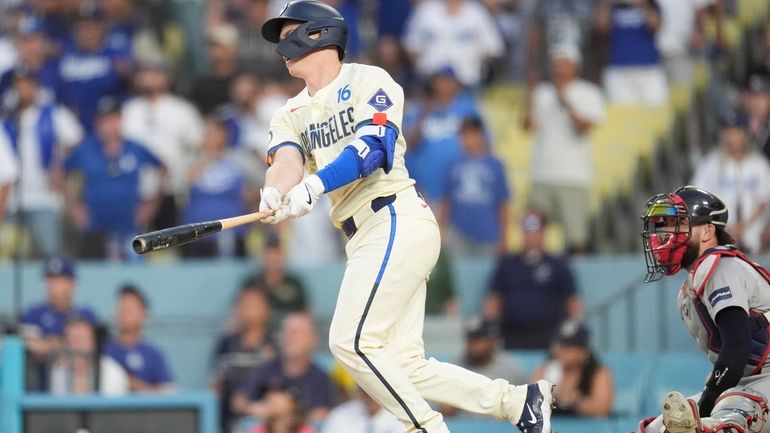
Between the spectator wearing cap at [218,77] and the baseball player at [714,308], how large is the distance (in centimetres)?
773

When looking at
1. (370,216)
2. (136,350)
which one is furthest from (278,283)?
(370,216)

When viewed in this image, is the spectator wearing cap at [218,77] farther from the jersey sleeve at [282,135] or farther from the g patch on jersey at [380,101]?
the g patch on jersey at [380,101]

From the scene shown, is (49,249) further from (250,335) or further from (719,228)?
(719,228)

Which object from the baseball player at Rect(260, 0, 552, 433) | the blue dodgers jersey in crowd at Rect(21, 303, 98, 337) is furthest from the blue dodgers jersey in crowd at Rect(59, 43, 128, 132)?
the baseball player at Rect(260, 0, 552, 433)

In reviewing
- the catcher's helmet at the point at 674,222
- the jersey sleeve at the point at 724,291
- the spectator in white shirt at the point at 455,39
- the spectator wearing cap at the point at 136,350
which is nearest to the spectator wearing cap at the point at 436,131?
the spectator in white shirt at the point at 455,39

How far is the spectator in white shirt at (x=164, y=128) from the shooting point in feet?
Result: 43.6

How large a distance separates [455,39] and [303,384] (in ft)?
13.6

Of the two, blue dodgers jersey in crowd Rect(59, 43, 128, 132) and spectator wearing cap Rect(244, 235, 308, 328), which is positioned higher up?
blue dodgers jersey in crowd Rect(59, 43, 128, 132)

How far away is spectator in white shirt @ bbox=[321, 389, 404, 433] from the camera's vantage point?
10211 millimetres

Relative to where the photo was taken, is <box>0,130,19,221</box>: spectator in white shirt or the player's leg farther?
<box>0,130,19,221</box>: spectator in white shirt

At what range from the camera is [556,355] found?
10.5m

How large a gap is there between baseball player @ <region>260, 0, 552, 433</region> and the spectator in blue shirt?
547 cm

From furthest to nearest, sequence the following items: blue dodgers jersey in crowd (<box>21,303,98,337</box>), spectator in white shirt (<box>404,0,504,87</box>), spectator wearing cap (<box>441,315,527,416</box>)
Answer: spectator in white shirt (<box>404,0,504,87</box>), blue dodgers jersey in crowd (<box>21,303,98,337</box>), spectator wearing cap (<box>441,315,527,416</box>)

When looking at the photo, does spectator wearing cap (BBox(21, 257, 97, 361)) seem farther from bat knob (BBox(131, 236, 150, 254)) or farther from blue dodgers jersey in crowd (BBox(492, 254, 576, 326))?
bat knob (BBox(131, 236, 150, 254))
